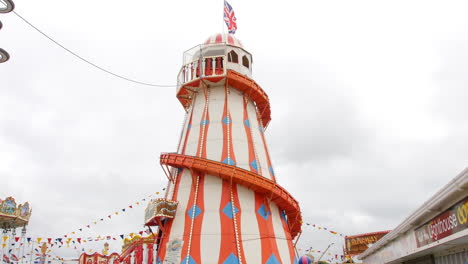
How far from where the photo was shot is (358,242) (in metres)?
64.1

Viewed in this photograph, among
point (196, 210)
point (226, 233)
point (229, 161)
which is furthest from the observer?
point (229, 161)

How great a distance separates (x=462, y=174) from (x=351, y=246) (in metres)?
61.8

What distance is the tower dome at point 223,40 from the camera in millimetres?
29906

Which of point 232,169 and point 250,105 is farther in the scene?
point 250,105

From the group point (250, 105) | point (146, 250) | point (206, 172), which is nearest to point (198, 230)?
point (206, 172)

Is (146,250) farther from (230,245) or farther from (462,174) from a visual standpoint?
(462,174)

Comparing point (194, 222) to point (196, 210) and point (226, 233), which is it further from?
point (226, 233)

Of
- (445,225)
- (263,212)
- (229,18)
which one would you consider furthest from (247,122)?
(445,225)

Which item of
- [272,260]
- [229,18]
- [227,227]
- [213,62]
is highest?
[229,18]

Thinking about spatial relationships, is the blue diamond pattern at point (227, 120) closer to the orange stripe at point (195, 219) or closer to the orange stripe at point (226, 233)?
the orange stripe at point (195, 219)

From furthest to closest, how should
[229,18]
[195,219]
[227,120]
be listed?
[229,18] < [227,120] < [195,219]

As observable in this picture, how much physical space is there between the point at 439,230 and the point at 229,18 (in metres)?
25.0

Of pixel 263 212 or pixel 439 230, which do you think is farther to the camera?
pixel 263 212

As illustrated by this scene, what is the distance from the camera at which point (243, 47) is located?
30.6 meters
